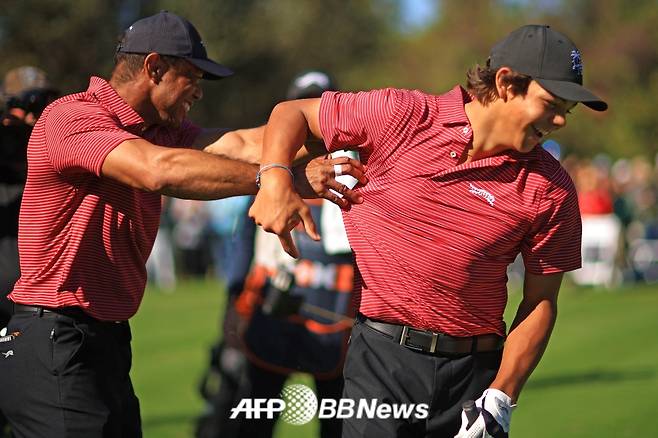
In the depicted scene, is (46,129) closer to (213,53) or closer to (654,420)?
(654,420)

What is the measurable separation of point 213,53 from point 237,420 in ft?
101

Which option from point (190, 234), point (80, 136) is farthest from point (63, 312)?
point (190, 234)

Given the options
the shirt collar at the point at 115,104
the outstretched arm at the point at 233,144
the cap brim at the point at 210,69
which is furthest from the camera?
the outstretched arm at the point at 233,144

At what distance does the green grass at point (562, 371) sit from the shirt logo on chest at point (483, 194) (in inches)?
194

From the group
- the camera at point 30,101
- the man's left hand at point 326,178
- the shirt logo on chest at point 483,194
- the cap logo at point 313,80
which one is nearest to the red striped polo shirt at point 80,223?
the man's left hand at point 326,178

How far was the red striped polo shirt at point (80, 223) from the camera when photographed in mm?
4672

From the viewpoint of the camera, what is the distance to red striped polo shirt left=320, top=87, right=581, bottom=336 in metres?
4.71

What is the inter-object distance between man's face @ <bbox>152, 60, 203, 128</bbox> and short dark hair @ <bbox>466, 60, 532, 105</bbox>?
122 centimetres

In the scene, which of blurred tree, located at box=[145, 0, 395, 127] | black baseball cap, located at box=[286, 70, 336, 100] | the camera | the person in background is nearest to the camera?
the camera

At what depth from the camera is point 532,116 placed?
15.2 ft

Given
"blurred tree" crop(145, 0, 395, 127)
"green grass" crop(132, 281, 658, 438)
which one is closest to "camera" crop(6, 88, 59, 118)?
"green grass" crop(132, 281, 658, 438)

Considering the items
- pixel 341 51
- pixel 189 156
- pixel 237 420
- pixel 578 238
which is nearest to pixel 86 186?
pixel 189 156

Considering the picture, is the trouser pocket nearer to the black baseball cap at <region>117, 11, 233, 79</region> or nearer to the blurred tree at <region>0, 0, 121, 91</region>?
the black baseball cap at <region>117, 11, 233, 79</region>

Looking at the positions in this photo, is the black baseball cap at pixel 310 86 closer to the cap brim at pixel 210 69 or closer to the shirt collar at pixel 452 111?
the cap brim at pixel 210 69
